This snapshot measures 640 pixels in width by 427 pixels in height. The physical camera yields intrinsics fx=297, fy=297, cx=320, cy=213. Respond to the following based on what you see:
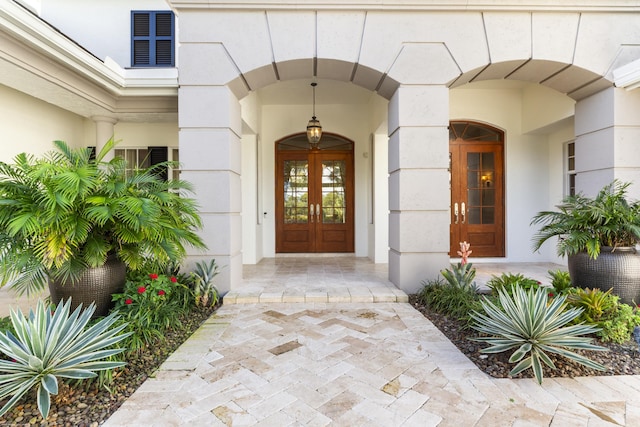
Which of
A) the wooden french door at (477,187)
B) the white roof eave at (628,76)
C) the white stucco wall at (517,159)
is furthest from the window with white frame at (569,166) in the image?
the white roof eave at (628,76)

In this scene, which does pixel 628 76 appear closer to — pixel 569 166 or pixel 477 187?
pixel 569 166

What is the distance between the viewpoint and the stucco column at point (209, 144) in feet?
12.7

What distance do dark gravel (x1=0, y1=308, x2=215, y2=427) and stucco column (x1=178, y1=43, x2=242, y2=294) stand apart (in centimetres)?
174

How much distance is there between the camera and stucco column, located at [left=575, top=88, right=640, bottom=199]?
3779mm

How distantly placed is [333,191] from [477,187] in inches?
123

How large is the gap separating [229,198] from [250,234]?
239 centimetres

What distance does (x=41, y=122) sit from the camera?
16.2 feet

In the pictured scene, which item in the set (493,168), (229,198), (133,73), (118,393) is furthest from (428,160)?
(133,73)

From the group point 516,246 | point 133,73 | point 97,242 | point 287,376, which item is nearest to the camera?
point 287,376

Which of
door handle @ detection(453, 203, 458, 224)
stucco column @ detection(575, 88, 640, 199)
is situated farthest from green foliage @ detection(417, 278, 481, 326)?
door handle @ detection(453, 203, 458, 224)

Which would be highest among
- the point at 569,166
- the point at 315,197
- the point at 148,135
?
the point at 148,135

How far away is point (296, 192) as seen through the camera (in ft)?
23.7

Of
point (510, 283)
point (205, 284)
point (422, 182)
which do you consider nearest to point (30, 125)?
point (205, 284)

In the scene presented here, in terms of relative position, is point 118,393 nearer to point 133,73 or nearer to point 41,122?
point 133,73
